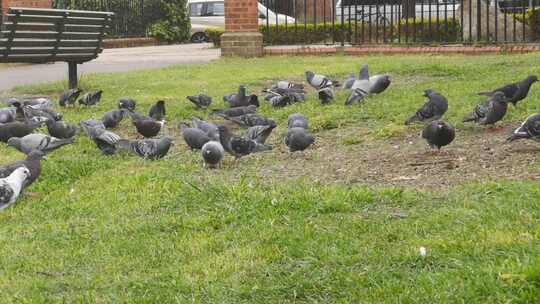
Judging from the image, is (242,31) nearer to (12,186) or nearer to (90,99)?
(90,99)

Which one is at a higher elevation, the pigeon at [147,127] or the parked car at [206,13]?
the parked car at [206,13]

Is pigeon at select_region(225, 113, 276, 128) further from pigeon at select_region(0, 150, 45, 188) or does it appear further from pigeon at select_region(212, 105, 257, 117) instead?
pigeon at select_region(0, 150, 45, 188)

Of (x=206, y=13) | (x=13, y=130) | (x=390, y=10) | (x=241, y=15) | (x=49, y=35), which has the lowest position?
(x=13, y=130)

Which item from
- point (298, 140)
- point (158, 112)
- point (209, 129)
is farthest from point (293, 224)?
point (158, 112)

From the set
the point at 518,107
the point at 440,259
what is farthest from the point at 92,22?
the point at 440,259

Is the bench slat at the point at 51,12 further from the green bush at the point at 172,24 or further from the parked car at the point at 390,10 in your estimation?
the green bush at the point at 172,24

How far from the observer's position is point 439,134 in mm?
6254

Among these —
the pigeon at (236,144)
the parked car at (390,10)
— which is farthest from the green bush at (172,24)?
the pigeon at (236,144)

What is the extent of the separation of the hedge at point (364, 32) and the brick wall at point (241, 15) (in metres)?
1.95

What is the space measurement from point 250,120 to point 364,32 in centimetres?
1272

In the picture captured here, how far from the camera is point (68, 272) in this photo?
4352mm

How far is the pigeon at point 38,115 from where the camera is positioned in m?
8.14

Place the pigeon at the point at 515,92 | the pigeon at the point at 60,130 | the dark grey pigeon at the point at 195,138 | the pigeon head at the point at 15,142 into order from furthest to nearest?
the pigeon at the point at 515,92
the pigeon at the point at 60,130
the pigeon head at the point at 15,142
the dark grey pigeon at the point at 195,138

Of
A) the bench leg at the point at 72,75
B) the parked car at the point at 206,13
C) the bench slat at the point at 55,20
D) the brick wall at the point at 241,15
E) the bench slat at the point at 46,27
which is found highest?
the parked car at the point at 206,13
